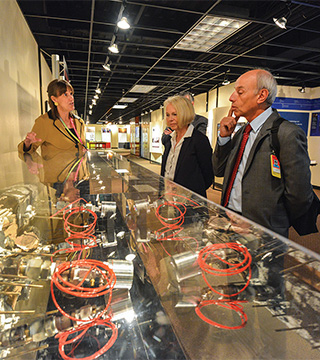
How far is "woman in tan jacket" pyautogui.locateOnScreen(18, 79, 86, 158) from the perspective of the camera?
7.91 feet

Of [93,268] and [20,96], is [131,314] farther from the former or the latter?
[20,96]

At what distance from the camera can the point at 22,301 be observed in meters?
0.49

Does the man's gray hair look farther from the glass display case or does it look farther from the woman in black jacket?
Answer: the glass display case

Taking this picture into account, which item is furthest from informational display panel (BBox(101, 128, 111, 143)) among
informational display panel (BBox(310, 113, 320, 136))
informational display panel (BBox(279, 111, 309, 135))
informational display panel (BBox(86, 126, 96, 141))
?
informational display panel (BBox(310, 113, 320, 136))

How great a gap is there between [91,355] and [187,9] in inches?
184

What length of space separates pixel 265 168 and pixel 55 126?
6.37ft

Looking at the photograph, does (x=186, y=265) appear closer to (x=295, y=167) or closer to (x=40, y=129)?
(x=295, y=167)

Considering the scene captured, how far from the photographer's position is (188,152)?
2117 mm

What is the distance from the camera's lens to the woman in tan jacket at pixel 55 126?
2.41 m

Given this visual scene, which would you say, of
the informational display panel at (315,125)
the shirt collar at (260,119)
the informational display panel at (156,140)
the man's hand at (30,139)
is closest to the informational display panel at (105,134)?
the informational display panel at (156,140)

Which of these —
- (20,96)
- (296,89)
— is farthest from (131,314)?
(296,89)

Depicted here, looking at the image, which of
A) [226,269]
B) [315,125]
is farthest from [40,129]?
[315,125]

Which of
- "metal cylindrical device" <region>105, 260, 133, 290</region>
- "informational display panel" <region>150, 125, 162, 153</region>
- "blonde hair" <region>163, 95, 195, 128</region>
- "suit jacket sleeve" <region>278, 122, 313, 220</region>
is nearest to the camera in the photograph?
"metal cylindrical device" <region>105, 260, 133, 290</region>

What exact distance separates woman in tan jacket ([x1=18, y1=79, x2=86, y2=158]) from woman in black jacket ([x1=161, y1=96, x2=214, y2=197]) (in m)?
Result: 1.01
